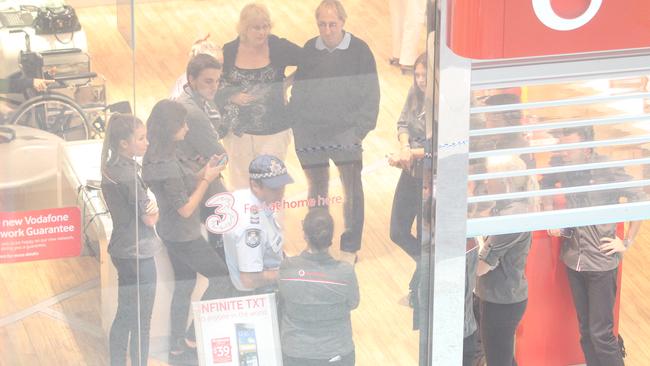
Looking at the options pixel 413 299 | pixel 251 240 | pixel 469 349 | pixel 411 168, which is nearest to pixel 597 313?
pixel 469 349

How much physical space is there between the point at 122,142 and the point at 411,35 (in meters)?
0.98

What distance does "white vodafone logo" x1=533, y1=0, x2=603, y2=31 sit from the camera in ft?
12.2

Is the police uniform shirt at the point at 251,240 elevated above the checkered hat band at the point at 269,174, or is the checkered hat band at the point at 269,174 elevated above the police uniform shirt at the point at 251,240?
the checkered hat band at the point at 269,174

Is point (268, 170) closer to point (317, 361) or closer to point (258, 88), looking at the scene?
point (258, 88)

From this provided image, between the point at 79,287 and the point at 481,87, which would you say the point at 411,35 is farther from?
the point at 79,287

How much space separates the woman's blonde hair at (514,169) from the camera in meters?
4.17

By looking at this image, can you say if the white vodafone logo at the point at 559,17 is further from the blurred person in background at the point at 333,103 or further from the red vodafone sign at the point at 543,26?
the blurred person in background at the point at 333,103

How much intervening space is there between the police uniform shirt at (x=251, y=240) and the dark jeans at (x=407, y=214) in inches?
15.7

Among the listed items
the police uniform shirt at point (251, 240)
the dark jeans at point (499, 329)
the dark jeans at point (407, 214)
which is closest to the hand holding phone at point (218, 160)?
the police uniform shirt at point (251, 240)

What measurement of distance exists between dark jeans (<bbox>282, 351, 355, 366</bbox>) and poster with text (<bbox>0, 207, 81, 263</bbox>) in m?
0.85

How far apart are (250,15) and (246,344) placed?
115 centimetres

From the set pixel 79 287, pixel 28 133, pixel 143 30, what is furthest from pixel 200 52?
pixel 79 287

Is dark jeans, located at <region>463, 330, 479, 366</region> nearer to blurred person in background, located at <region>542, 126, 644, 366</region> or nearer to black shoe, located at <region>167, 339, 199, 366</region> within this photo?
blurred person in background, located at <region>542, 126, 644, 366</region>

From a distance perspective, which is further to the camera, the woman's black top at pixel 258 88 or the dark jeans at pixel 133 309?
the dark jeans at pixel 133 309
